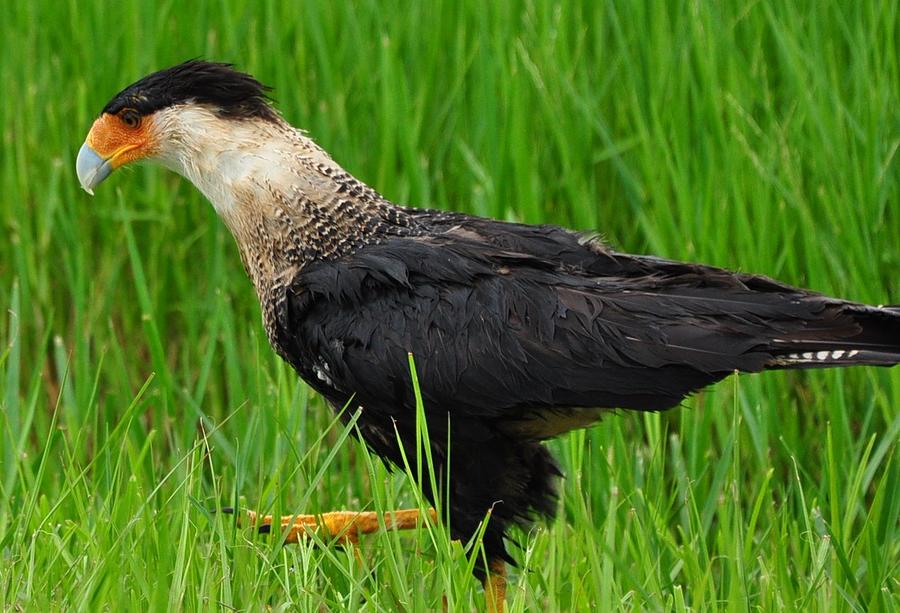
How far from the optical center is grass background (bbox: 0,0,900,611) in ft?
14.1

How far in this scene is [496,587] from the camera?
3752 millimetres

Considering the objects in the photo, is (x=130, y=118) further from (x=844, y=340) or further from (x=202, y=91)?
(x=844, y=340)

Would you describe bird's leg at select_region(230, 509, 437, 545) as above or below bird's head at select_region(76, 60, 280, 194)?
below

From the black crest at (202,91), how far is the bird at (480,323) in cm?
2

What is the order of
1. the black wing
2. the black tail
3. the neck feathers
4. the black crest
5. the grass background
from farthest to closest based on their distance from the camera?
the grass background → the black crest → the neck feathers → the black wing → the black tail

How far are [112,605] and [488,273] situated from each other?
4.18 ft

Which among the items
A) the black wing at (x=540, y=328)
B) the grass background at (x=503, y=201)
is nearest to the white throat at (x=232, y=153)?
the black wing at (x=540, y=328)

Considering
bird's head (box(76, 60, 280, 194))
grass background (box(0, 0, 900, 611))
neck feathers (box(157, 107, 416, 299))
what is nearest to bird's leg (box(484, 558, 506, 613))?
grass background (box(0, 0, 900, 611))

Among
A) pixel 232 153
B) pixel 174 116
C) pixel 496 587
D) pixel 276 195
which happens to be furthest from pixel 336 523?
pixel 174 116

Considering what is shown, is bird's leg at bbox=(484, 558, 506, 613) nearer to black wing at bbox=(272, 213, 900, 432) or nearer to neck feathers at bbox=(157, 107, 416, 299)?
black wing at bbox=(272, 213, 900, 432)

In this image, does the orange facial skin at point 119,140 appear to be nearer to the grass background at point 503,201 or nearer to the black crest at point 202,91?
the black crest at point 202,91

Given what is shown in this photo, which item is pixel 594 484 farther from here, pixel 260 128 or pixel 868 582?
pixel 260 128

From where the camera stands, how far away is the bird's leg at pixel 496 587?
3.67 meters

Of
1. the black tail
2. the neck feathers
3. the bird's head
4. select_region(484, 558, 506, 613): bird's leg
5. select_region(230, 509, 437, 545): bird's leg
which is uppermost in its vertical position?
the bird's head
